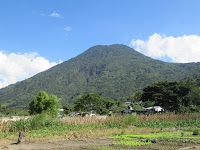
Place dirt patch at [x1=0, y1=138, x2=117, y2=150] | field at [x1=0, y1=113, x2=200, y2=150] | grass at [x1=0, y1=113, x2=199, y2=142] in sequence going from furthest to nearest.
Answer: grass at [x1=0, y1=113, x2=199, y2=142] → field at [x1=0, y1=113, x2=200, y2=150] → dirt patch at [x1=0, y1=138, x2=117, y2=150]

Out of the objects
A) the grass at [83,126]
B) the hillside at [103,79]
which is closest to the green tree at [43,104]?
the grass at [83,126]

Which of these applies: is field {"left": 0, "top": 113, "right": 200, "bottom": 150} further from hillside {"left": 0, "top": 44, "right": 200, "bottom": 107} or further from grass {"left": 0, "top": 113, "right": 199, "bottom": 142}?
hillside {"left": 0, "top": 44, "right": 200, "bottom": 107}

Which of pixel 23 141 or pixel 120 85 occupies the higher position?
pixel 120 85

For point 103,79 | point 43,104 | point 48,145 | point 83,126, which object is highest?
point 103,79

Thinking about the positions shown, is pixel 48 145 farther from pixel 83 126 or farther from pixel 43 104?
pixel 43 104

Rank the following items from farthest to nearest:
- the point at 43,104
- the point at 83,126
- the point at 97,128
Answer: the point at 43,104 < the point at 83,126 < the point at 97,128

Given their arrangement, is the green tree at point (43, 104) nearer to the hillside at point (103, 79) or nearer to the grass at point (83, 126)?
the grass at point (83, 126)

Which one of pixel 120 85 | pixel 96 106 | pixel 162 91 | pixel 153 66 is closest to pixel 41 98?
pixel 96 106

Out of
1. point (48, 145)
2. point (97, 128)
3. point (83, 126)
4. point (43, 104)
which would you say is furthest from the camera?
point (43, 104)

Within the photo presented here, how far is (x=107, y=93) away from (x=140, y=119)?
108 m

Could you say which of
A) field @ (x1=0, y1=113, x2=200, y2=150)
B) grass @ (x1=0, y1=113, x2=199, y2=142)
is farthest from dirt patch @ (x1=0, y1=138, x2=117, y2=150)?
grass @ (x1=0, y1=113, x2=199, y2=142)

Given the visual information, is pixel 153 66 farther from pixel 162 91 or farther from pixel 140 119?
pixel 140 119

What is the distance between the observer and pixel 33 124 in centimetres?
1605

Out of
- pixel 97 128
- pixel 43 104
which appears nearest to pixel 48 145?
pixel 97 128
